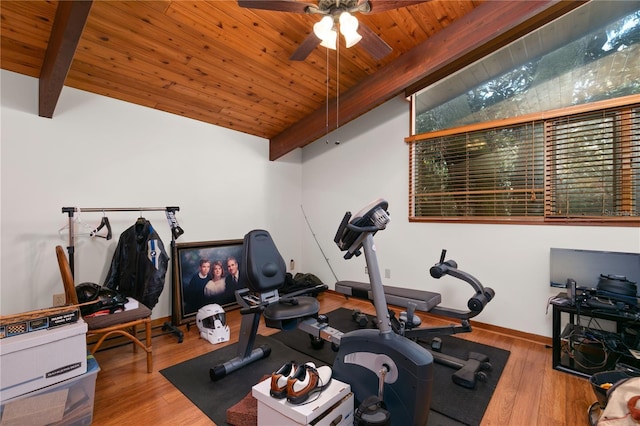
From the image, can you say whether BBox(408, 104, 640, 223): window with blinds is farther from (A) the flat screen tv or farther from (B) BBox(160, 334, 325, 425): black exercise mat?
(B) BBox(160, 334, 325, 425): black exercise mat

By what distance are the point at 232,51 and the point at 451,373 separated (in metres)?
3.32

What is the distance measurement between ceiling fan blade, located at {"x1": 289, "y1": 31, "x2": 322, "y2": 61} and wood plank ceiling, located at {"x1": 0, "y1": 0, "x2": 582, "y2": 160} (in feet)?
1.01

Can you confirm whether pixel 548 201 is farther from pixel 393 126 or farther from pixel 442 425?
pixel 442 425

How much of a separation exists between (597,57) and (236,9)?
322cm

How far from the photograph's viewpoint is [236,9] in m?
2.36

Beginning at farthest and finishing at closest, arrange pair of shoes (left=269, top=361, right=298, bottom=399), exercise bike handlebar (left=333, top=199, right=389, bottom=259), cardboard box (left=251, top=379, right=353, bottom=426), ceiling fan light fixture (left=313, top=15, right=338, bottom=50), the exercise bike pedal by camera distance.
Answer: the exercise bike pedal
ceiling fan light fixture (left=313, top=15, right=338, bottom=50)
exercise bike handlebar (left=333, top=199, right=389, bottom=259)
pair of shoes (left=269, top=361, right=298, bottom=399)
cardboard box (left=251, top=379, right=353, bottom=426)

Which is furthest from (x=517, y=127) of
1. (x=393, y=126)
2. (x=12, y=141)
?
(x=12, y=141)

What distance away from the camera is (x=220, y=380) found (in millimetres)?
2209

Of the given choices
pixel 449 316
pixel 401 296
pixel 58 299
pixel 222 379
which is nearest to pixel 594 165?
pixel 449 316

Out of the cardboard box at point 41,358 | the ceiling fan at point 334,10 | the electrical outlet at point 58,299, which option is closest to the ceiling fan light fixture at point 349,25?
the ceiling fan at point 334,10

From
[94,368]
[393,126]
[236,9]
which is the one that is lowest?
[94,368]

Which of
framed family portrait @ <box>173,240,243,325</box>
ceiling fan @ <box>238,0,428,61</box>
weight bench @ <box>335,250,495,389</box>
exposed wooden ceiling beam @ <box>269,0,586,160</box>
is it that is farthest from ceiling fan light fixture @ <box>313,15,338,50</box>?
framed family portrait @ <box>173,240,243,325</box>

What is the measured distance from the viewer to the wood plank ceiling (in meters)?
2.21

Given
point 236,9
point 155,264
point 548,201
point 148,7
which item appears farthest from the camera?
point 548,201
